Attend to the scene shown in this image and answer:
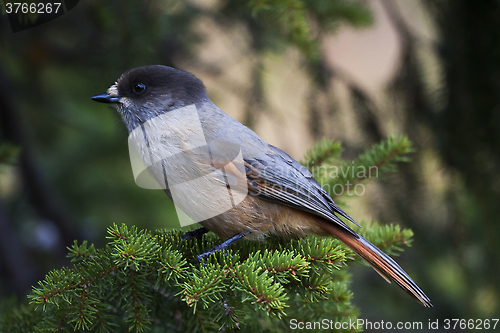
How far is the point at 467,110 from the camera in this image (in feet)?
8.42

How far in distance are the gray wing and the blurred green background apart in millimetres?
352

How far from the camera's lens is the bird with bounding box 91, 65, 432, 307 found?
183cm

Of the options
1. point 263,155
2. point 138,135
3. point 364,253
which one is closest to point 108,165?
point 138,135

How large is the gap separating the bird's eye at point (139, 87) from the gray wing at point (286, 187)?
705 mm

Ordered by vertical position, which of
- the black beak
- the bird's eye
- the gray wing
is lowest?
the gray wing

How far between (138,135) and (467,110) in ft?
6.96

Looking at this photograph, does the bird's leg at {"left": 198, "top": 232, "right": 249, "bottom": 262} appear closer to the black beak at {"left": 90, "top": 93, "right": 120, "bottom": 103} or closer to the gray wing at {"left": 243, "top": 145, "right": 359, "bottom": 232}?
the gray wing at {"left": 243, "top": 145, "right": 359, "bottom": 232}

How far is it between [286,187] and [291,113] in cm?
180

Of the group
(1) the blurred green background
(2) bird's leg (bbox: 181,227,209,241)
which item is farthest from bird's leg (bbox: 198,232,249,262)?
(1) the blurred green background

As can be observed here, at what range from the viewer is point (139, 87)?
83.5 inches

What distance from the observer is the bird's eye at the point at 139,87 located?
2115mm

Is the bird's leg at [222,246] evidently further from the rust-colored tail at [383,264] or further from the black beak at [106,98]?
the black beak at [106,98]

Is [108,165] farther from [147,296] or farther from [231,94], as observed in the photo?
[147,296]

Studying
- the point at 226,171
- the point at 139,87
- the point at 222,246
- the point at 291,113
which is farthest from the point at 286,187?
the point at 291,113
